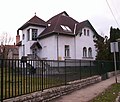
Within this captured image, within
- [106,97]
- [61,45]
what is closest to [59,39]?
[61,45]

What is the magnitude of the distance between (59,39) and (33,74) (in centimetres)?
2209

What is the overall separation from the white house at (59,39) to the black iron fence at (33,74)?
16.0 metres

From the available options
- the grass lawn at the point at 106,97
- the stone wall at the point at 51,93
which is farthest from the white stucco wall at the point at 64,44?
the grass lawn at the point at 106,97

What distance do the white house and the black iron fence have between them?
1604cm

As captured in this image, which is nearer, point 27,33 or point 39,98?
point 39,98

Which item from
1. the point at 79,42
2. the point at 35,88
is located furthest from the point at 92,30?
the point at 35,88

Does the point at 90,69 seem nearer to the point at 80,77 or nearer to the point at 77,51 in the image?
the point at 80,77

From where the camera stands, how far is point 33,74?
9.04m

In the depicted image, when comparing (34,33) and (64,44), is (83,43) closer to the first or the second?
(64,44)

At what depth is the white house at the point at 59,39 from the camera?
30781mm

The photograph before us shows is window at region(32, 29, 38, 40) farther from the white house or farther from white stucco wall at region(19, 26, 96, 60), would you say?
white stucco wall at region(19, 26, 96, 60)

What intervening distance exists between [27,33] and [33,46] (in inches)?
118

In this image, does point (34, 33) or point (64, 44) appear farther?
point (34, 33)

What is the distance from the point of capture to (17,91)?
7613 mm
